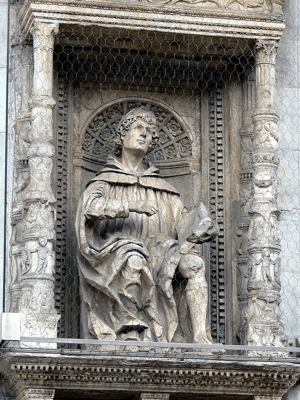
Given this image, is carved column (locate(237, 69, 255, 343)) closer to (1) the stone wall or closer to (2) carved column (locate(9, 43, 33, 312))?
(1) the stone wall

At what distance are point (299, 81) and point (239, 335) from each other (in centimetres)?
219

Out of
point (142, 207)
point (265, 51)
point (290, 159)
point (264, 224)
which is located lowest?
point (264, 224)

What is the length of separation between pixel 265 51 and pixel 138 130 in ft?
3.85

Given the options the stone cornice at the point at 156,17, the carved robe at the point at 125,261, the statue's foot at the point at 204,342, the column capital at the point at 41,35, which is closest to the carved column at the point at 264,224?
the stone cornice at the point at 156,17

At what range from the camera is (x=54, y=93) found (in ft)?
35.5

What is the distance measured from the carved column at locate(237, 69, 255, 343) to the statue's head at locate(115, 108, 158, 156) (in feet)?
2.45

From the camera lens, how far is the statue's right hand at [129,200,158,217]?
33.5 ft

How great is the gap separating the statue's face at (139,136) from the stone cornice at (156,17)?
0.76 metres

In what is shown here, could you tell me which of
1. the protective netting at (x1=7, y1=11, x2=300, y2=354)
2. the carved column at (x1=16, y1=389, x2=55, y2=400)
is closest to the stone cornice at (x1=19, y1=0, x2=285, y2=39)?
the protective netting at (x1=7, y1=11, x2=300, y2=354)

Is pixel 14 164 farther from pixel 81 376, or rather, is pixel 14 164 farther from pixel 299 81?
pixel 299 81

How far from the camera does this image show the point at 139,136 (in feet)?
34.6

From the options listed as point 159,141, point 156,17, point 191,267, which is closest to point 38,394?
point 191,267

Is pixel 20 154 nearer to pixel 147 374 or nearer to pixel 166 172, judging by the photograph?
pixel 166 172

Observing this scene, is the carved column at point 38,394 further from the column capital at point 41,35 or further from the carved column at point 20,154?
the column capital at point 41,35
